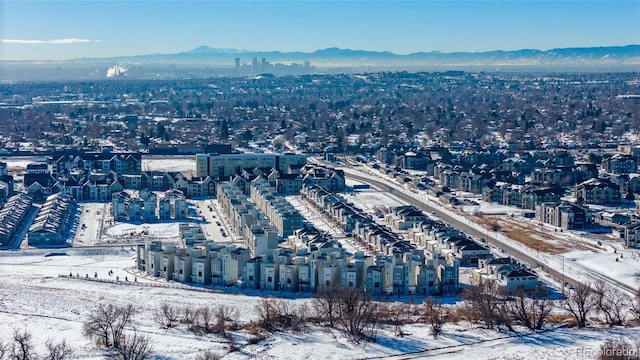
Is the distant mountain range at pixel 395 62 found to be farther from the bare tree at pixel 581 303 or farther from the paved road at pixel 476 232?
the bare tree at pixel 581 303

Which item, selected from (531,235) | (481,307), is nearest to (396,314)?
(481,307)

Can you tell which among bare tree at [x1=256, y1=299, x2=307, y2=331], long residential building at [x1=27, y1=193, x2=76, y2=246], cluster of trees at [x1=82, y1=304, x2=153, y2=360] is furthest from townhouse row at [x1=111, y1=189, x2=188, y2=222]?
bare tree at [x1=256, y1=299, x2=307, y2=331]

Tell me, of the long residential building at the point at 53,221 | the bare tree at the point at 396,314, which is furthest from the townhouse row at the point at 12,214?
the bare tree at the point at 396,314

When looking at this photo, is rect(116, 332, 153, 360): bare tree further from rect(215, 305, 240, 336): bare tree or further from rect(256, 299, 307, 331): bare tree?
rect(256, 299, 307, 331): bare tree

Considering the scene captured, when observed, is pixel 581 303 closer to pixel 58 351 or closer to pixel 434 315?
pixel 434 315

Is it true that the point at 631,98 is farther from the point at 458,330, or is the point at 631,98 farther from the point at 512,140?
the point at 458,330

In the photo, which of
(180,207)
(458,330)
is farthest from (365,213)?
(458,330)
